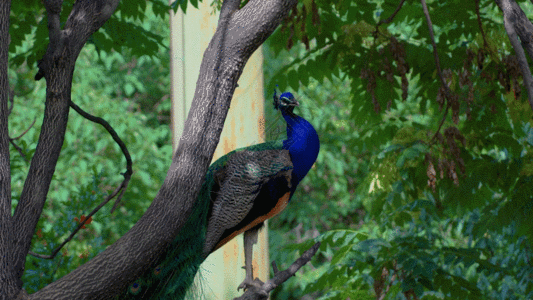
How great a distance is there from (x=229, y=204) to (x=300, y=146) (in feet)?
0.96

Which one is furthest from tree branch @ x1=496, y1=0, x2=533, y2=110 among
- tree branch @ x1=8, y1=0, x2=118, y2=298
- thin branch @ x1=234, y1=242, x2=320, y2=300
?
tree branch @ x1=8, y1=0, x2=118, y2=298

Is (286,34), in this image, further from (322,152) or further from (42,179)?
(322,152)

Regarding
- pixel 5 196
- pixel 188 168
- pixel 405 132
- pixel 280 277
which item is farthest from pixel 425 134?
pixel 5 196

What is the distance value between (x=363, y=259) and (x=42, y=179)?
4.97ft

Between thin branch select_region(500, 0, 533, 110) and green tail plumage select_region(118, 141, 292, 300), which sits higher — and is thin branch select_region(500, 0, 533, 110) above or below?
above

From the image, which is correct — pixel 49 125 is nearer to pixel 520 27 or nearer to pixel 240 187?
pixel 240 187

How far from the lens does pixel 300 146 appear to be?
72.4 inches

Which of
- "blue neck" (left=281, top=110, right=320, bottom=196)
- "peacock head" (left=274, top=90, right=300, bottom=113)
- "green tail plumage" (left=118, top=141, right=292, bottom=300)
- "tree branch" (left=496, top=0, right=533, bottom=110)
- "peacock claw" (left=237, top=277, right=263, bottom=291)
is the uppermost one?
"peacock head" (left=274, top=90, right=300, bottom=113)

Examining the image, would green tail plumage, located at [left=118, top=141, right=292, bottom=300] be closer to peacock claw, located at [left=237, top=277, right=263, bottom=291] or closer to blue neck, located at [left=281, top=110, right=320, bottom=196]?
blue neck, located at [left=281, top=110, right=320, bottom=196]

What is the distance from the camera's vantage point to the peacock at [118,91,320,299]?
177cm

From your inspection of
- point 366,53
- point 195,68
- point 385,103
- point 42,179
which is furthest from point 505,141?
point 42,179

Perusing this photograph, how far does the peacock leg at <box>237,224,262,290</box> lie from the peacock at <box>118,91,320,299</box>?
0.14 m

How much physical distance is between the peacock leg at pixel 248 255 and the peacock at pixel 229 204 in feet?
0.47

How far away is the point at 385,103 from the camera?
2703 mm
